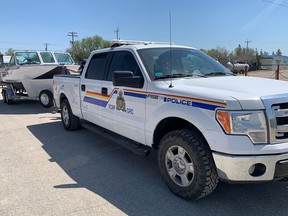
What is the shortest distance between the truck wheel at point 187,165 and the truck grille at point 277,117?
2.31 ft

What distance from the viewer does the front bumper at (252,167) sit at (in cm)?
273

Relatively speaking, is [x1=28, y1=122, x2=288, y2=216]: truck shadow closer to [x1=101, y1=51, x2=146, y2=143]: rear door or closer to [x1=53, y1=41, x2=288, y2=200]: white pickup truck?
[x1=53, y1=41, x2=288, y2=200]: white pickup truck

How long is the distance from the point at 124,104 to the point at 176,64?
1.00 m

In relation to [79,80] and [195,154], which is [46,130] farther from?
[195,154]

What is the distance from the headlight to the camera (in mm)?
2725

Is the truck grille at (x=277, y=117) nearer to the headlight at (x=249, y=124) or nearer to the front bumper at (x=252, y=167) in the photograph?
the headlight at (x=249, y=124)

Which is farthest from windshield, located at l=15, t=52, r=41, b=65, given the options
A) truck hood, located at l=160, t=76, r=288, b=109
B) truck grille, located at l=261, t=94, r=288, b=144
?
truck grille, located at l=261, t=94, r=288, b=144

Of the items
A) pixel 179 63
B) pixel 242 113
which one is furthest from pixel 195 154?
pixel 179 63

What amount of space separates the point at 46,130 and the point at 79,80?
7.01ft

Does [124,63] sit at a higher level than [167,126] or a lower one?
higher

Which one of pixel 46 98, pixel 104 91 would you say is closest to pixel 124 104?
pixel 104 91

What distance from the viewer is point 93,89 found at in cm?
523

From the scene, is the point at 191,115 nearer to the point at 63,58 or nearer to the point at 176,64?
the point at 176,64

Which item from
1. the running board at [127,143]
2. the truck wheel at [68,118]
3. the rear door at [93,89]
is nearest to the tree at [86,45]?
the truck wheel at [68,118]
